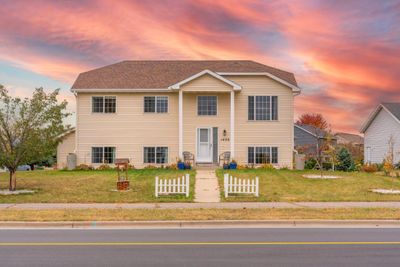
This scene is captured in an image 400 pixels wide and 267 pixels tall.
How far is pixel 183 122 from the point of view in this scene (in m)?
37.2

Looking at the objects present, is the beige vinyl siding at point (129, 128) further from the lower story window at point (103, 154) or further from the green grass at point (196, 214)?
the green grass at point (196, 214)

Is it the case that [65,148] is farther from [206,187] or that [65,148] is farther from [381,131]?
[381,131]

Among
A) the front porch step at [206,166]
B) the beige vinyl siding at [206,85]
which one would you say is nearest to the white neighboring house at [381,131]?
the front porch step at [206,166]

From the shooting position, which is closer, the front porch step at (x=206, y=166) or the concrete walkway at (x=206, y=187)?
the concrete walkway at (x=206, y=187)

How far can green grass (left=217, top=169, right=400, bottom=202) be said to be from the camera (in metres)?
21.6

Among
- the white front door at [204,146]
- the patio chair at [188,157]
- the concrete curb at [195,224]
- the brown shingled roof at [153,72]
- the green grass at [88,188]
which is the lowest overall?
the concrete curb at [195,224]

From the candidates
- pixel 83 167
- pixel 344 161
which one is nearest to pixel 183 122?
pixel 83 167

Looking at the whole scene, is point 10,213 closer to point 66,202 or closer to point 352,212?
point 66,202

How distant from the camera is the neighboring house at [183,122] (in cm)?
3722

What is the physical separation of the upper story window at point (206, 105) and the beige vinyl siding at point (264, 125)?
1517mm

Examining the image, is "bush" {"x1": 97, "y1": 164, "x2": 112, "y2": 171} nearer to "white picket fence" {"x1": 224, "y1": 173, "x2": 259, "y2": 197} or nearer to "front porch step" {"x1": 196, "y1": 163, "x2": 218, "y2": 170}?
"front porch step" {"x1": 196, "y1": 163, "x2": 218, "y2": 170}
